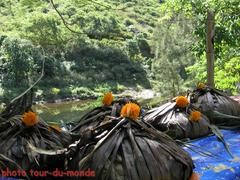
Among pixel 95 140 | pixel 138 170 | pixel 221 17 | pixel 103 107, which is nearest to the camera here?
pixel 138 170

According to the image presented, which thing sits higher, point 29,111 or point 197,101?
point 29,111

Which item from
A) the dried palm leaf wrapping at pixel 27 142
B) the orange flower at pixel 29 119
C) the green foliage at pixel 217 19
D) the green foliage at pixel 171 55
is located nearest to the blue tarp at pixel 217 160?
the dried palm leaf wrapping at pixel 27 142

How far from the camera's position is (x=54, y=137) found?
2586mm

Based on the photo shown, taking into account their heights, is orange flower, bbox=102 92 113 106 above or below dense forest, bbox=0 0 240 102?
above

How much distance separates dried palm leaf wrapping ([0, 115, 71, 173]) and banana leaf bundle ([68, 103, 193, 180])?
0.19m

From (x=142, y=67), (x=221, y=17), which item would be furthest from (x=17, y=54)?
(x=221, y=17)

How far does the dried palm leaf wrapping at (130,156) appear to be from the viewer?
6.91ft

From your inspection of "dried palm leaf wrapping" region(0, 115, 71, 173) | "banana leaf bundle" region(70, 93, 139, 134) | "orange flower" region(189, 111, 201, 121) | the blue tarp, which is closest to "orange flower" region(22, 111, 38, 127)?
"dried palm leaf wrapping" region(0, 115, 71, 173)

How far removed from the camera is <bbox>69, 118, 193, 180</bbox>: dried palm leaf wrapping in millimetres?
2105

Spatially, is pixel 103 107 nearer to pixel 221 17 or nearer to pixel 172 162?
pixel 172 162

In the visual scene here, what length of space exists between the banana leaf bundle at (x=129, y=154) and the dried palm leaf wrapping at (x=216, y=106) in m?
1.73

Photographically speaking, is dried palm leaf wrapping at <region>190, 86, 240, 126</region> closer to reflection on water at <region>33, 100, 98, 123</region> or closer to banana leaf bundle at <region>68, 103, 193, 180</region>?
banana leaf bundle at <region>68, 103, 193, 180</region>

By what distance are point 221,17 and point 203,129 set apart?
4.21m

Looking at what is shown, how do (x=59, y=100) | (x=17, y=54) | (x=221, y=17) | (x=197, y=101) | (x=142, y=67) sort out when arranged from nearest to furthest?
(x=197, y=101)
(x=221, y=17)
(x=17, y=54)
(x=59, y=100)
(x=142, y=67)
